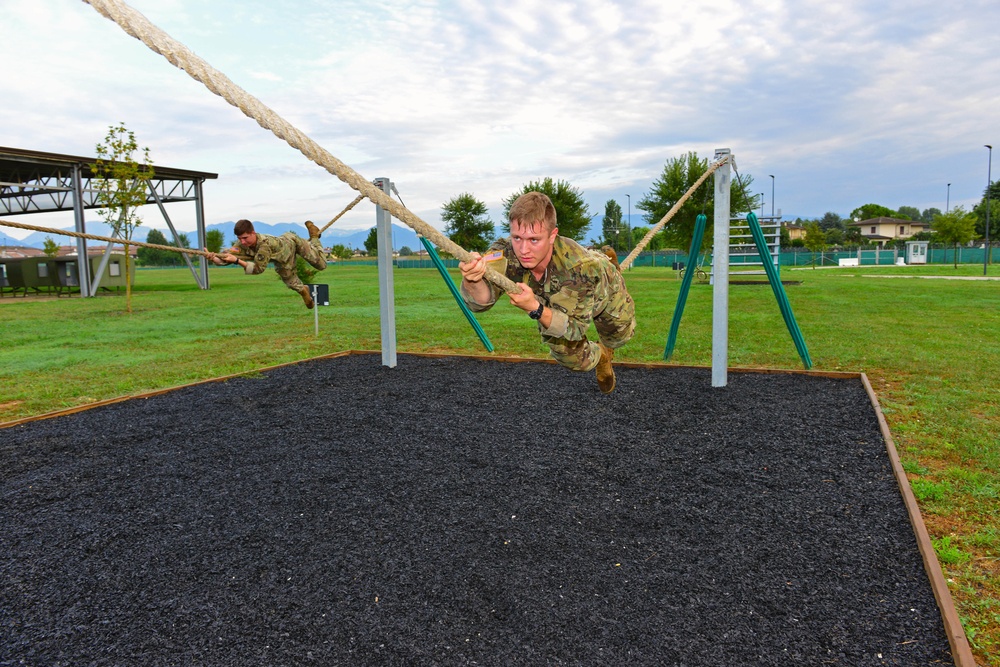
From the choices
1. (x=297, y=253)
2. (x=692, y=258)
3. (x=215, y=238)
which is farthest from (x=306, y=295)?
(x=215, y=238)

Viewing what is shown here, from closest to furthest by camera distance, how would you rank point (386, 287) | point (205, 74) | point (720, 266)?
point (205, 74), point (720, 266), point (386, 287)

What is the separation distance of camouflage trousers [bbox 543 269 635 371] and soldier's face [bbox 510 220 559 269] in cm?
50

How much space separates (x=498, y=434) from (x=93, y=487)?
10.0 ft

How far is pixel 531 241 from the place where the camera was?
3.43 meters

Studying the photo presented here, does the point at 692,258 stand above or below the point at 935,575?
above

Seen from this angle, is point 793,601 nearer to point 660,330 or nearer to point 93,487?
point 93,487

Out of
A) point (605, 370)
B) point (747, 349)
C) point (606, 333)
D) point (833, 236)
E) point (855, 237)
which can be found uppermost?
point (833, 236)

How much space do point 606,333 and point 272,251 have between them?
4.72 meters

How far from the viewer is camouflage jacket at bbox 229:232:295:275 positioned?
24.4 feet

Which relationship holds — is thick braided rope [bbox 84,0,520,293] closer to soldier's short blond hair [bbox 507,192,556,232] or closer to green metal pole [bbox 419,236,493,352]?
soldier's short blond hair [bbox 507,192,556,232]

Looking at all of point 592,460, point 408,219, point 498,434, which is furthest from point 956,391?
point 408,219

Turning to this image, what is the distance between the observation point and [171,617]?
283 cm

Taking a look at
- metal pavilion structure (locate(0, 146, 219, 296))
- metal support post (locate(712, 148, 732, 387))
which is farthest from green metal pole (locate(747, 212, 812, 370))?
metal pavilion structure (locate(0, 146, 219, 296))

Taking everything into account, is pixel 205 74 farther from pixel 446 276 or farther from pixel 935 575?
pixel 446 276
